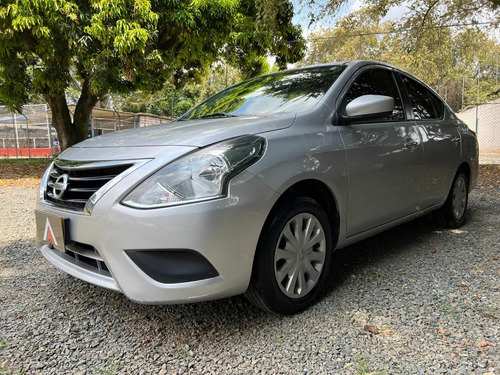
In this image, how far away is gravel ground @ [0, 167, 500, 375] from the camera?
Result: 1.76 meters

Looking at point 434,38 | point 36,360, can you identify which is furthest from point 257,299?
point 434,38

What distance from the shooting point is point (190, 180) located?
5.82 ft

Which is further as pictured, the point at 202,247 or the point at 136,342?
the point at 136,342

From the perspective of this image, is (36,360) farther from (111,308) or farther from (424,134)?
(424,134)

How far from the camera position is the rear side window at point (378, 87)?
2.69 meters

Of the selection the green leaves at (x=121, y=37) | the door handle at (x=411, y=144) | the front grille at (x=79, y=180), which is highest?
the green leaves at (x=121, y=37)

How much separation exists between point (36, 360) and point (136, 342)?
0.46m

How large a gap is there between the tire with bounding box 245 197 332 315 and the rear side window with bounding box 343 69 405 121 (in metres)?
0.87

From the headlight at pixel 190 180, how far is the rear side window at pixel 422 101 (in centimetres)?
215

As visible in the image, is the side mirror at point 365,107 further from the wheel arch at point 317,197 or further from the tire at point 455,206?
the tire at point 455,206

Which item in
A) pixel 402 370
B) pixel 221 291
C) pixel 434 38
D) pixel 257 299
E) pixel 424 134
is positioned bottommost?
pixel 402 370

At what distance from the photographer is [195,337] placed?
199 centimetres

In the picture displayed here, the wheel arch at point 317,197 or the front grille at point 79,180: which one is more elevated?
the front grille at point 79,180

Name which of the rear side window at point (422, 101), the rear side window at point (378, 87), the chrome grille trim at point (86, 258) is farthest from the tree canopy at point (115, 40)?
the chrome grille trim at point (86, 258)
